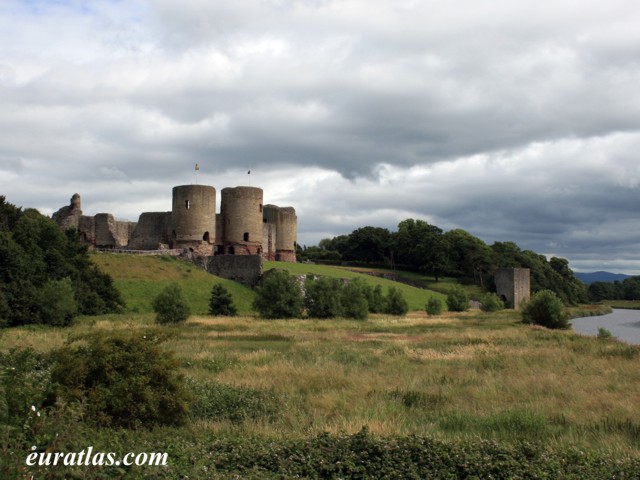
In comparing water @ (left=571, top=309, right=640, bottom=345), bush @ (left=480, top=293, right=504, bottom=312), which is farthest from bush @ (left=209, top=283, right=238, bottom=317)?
bush @ (left=480, top=293, right=504, bottom=312)

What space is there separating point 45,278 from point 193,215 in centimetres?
2001

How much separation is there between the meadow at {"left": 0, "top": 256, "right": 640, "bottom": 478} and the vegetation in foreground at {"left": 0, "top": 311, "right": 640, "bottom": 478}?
0.03 m

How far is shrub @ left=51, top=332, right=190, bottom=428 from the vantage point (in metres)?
9.31

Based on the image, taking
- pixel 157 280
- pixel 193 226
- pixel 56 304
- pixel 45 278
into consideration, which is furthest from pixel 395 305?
pixel 56 304

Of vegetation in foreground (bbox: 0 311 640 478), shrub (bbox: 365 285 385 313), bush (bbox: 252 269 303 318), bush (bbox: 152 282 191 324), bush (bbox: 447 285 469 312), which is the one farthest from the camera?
bush (bbox: 447 285 469 312)

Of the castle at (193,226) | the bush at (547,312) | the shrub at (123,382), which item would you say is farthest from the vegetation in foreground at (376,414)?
the castle at (193,226)

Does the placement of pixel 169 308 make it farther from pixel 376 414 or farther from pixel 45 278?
pixel 376 414

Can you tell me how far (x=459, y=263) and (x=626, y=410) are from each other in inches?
3177

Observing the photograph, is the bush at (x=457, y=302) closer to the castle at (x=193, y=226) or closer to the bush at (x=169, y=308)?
the castle at (x=193, y=226)

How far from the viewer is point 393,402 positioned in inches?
465

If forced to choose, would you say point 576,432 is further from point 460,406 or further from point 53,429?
point 53,429

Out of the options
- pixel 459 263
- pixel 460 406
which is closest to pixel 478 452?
pixel 460 406

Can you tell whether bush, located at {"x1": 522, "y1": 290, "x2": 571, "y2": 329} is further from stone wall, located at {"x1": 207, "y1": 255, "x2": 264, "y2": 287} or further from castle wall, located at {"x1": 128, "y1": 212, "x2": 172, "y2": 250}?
castle wall, located at {"x1": 128, "y1": 212, "x2": 172, "y2": 250}

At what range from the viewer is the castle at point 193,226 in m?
52.3
